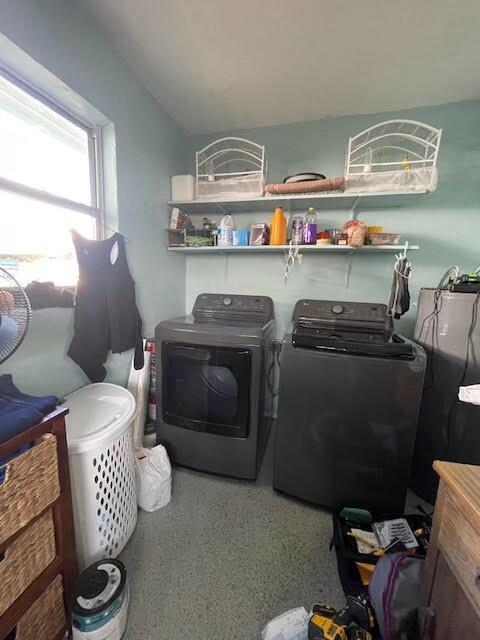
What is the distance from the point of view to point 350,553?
3.90ft

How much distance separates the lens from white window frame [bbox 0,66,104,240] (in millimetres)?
1179

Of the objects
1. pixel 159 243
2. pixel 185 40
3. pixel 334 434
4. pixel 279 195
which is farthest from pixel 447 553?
pixel 185 40

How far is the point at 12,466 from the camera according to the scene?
70 cm

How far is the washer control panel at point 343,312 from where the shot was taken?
180cm

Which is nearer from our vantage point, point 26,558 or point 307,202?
point 26,558

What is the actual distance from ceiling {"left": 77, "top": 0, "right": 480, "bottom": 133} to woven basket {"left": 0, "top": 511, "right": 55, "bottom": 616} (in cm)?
219

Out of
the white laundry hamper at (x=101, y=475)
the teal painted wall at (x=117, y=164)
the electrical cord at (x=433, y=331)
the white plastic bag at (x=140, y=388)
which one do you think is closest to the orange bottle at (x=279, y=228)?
the teal painted wall at (x=117, y=164)

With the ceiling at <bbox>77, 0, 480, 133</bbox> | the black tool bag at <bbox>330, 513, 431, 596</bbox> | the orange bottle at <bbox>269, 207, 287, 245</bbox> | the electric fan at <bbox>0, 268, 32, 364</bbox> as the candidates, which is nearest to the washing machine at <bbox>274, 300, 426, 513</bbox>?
the black tool bag at <bbox>330, 513, 431, 596</bbox>

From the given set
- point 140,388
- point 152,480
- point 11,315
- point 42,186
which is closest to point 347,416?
point 152,480

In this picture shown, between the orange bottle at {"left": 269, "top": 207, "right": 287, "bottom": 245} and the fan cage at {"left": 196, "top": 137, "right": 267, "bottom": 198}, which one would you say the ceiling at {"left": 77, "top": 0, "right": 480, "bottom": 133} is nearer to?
the fan cage at {"left": 196, "top": 137, "right": 267, "bottom": 198}

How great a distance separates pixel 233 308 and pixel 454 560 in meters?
1.80

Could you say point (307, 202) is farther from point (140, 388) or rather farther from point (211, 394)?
point (140, 388)

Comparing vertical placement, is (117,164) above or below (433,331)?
above

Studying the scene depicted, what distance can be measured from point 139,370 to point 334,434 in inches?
50.8
